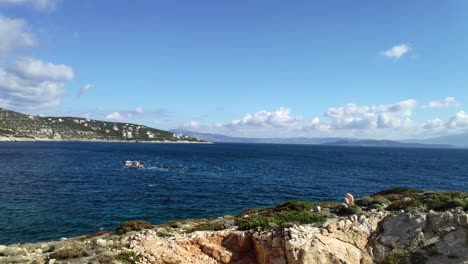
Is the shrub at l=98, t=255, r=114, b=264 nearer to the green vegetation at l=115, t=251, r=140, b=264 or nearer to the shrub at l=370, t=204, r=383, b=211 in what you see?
the green vegetation at l=115, t=251, r=140, b=264

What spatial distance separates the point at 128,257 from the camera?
60.0 feet

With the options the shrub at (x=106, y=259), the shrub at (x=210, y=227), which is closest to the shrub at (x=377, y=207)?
the shrub at (x=210, y=227)

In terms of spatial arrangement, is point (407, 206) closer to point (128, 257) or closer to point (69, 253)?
point (128, 257)

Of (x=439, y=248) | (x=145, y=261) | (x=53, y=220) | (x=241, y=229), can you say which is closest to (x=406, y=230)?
(x=439, y=248)

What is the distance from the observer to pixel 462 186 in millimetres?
74312

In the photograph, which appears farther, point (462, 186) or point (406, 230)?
point (462, 186)

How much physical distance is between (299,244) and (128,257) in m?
8.78

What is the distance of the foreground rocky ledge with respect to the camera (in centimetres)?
1823

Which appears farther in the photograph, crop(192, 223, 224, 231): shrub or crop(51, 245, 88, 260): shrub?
crop(192, 223, 224, 231): shrub

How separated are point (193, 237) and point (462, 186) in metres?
73.1

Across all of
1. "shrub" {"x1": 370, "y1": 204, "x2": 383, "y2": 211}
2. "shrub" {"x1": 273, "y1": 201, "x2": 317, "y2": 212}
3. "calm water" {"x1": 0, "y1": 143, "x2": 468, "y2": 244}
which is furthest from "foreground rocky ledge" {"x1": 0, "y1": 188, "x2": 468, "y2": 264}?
"calm water" {"x1": 0, "y1": 143, "x2": 468, "y2": 244}

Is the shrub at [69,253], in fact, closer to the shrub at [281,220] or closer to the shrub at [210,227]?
the shrub at [210,227]

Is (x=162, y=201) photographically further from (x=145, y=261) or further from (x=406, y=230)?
(x=406, y=230)

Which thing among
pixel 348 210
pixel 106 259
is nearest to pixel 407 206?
pixel 348 210
